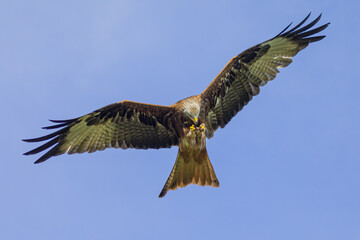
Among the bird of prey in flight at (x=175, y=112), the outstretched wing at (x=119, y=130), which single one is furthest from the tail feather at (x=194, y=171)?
the outstretched wing at (x=119, y=130)

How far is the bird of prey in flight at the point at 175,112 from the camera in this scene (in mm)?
9750

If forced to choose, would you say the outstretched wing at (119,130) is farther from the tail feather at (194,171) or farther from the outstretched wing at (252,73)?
the outstretched wing at (252,73)

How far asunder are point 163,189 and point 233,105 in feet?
7.63

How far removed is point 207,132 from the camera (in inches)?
396

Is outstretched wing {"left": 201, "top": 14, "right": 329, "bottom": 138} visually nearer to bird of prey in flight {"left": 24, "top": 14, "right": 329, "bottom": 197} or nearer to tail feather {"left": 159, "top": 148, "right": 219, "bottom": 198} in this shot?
bird of prey in flight {"left": 24, "top": 14, "right": 329, "bottom": 197}

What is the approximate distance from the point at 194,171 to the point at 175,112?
48.3 inches

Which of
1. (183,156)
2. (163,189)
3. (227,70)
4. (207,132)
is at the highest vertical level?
(227,70)

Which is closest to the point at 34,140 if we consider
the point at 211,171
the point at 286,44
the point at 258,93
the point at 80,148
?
the point at 80,148

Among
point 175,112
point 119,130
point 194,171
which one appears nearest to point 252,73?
point 175,112

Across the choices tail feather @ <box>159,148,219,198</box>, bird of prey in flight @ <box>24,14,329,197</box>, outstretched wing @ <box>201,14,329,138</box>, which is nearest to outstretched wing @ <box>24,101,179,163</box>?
bird of prey in flight @ <box>24,14,329,197</box>

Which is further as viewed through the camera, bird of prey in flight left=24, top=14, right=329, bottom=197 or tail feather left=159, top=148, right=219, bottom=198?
bird of prey in flight left=24, top=14, right=329, bottom=197

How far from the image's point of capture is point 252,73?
10.0 metres

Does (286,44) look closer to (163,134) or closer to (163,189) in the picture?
(163,134)

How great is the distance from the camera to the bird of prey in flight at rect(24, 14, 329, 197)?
384 inches
